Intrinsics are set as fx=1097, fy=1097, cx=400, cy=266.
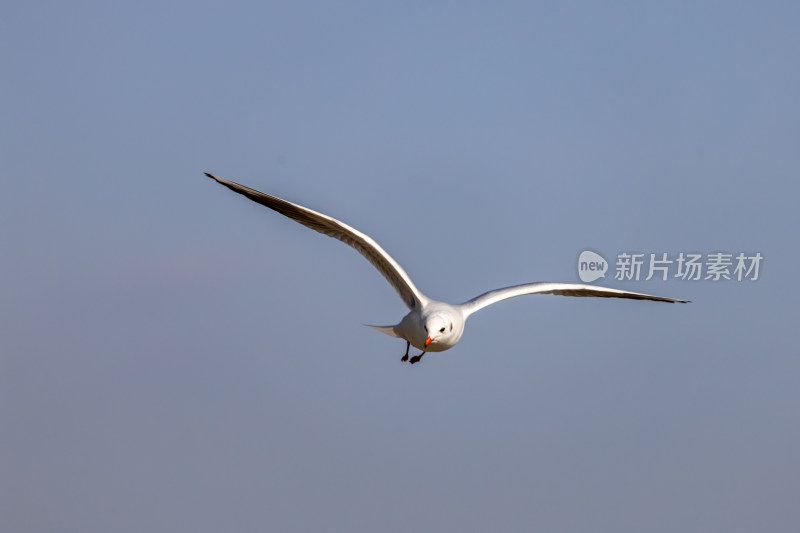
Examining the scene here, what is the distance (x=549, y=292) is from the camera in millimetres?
21188

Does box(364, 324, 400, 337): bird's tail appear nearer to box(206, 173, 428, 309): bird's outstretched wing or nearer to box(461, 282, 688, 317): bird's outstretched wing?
box(206, 173, 428, 309): bird's outstretched wing

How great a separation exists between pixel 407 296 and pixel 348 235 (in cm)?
164

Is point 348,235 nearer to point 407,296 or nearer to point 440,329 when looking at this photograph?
point 407,296

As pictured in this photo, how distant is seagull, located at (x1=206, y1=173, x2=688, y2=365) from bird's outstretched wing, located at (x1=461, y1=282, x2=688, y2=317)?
18 mm

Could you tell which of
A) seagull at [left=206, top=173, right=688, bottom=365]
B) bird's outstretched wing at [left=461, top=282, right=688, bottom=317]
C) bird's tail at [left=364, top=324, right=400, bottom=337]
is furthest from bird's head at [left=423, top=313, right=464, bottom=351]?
bird's tail at [left=364, top=324, right=400, bottom=337]

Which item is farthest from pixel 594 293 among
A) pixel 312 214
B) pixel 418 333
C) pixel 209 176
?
pixel 209 176

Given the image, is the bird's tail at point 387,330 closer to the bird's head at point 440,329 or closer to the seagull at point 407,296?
the seagull at point 407,296

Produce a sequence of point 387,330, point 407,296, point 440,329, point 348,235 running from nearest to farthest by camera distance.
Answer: point 440,329 < point 348,235 < point 407,296 < point 387,330

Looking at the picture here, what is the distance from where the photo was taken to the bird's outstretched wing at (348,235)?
18016 millimetres

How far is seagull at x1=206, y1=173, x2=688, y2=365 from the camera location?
Answer: 59.3 ft

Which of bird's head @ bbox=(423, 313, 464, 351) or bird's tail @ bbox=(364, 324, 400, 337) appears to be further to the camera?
bird's tail @ bbox=(364, 324, 400, 337)

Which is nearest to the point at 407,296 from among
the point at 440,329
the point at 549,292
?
the point at 440,329

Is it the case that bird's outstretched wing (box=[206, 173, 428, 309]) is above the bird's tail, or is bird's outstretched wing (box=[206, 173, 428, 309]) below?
above

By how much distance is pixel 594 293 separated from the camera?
21.8 meters
